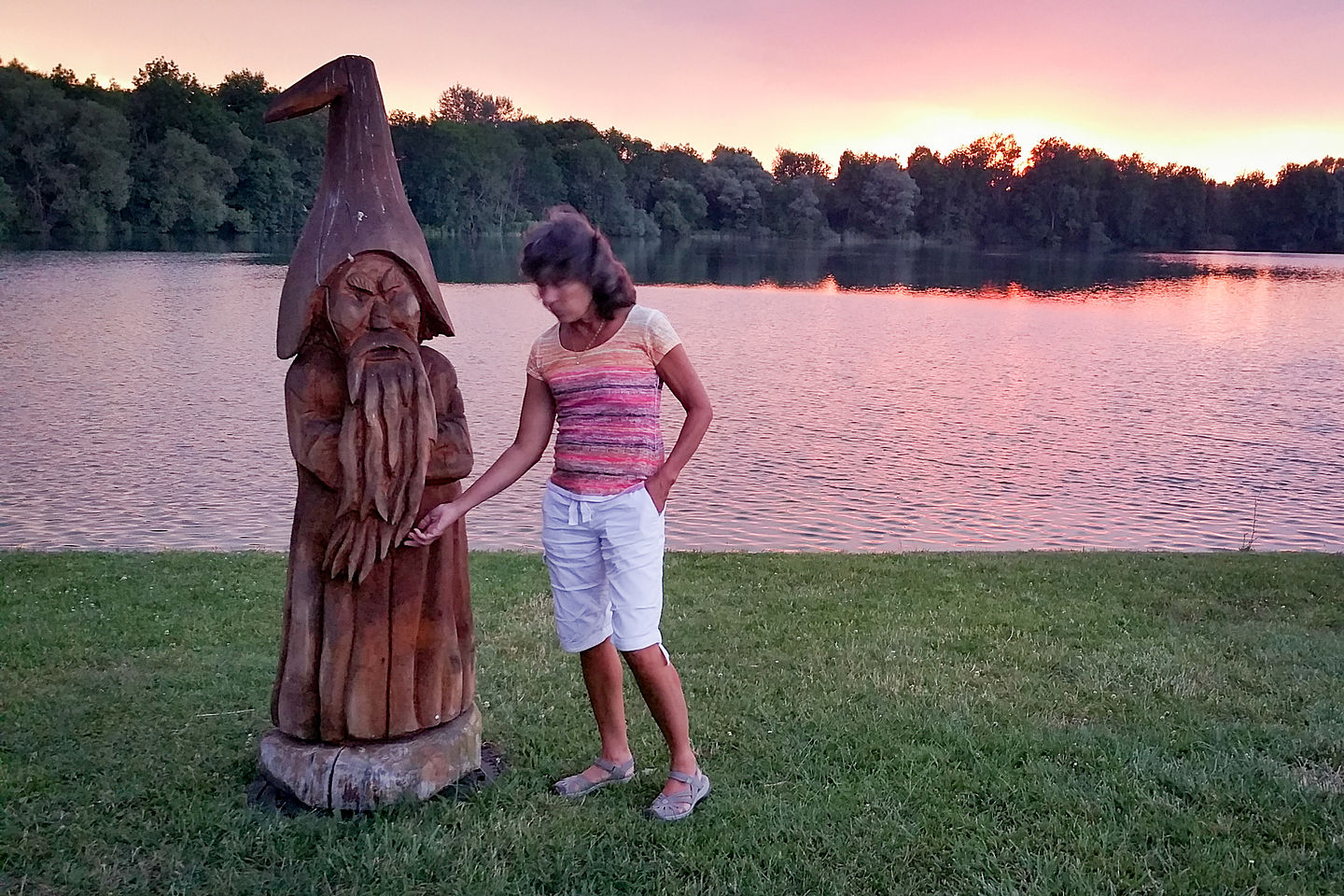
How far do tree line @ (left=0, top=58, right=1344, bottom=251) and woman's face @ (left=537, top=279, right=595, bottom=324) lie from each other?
188 feet

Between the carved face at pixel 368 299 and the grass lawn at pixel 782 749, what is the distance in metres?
1.85

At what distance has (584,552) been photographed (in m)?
4.19

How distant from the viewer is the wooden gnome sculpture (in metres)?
4.10

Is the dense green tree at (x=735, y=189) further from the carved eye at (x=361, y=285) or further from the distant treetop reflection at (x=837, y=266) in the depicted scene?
the carved eye at (x=361, y=285)

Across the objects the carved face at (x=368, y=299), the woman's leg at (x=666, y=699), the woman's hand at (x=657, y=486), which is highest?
the carved face at (x=368, y=299)

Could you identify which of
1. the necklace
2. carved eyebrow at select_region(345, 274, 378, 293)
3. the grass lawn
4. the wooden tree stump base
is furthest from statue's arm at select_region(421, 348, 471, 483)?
the grass lawn

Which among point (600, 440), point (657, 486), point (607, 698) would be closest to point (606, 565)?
point (657, 486)

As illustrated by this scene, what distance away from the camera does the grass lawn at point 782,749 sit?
3.99 m

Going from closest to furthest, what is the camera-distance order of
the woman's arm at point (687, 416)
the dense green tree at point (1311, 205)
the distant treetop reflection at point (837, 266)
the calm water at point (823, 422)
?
the woman's arm at point (687, 416) → the calm water at point (823, 422) → the distant treetop reflection at point (837, 266) → the dense green tree at point (1311, 205)

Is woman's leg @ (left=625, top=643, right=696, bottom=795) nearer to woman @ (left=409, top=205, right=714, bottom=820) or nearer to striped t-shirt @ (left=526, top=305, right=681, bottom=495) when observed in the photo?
woman @ (left=409, top=205, right=714, bottom=820)

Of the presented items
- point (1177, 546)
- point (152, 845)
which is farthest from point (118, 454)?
point (1177, 546)

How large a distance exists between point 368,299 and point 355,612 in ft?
3.89

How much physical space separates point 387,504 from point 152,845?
1506 mm

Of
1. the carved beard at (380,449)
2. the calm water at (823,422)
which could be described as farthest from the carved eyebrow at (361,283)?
the calm water at (823,422)
